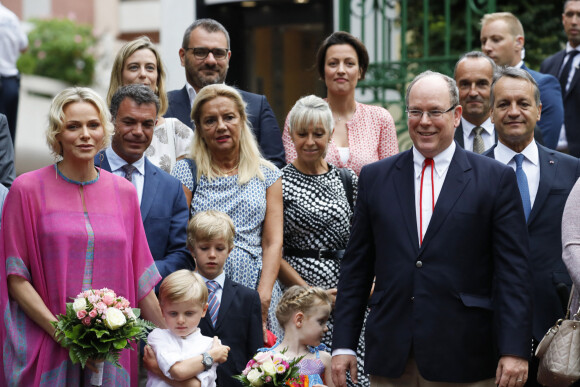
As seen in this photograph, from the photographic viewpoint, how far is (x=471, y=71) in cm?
751

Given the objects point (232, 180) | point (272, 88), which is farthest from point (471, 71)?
point (272, 88)

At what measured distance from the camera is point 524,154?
20.9 feet

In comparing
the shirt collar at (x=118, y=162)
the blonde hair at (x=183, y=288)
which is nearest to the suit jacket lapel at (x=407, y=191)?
the blonde hair at (x=183, y=288)

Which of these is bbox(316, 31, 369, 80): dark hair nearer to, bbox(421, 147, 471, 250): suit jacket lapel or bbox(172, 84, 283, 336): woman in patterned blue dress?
bbox(172, 84, 283, 336): woman in patterned blue dress

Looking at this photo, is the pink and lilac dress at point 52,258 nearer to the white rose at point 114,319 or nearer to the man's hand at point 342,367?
the white rose at point 114,319

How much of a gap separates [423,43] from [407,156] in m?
5.25

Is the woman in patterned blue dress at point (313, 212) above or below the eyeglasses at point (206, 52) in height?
below

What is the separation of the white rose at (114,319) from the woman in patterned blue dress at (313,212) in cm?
170

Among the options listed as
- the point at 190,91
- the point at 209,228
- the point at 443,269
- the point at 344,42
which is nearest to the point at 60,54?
the point at 190,91

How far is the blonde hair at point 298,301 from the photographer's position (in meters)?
6.21

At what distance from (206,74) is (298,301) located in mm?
2154

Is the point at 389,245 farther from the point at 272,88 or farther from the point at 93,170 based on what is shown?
the point at 272,88

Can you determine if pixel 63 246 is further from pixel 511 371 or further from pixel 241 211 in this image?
pixel 511 371

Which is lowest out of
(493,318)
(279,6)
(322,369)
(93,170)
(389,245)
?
(322,369)
